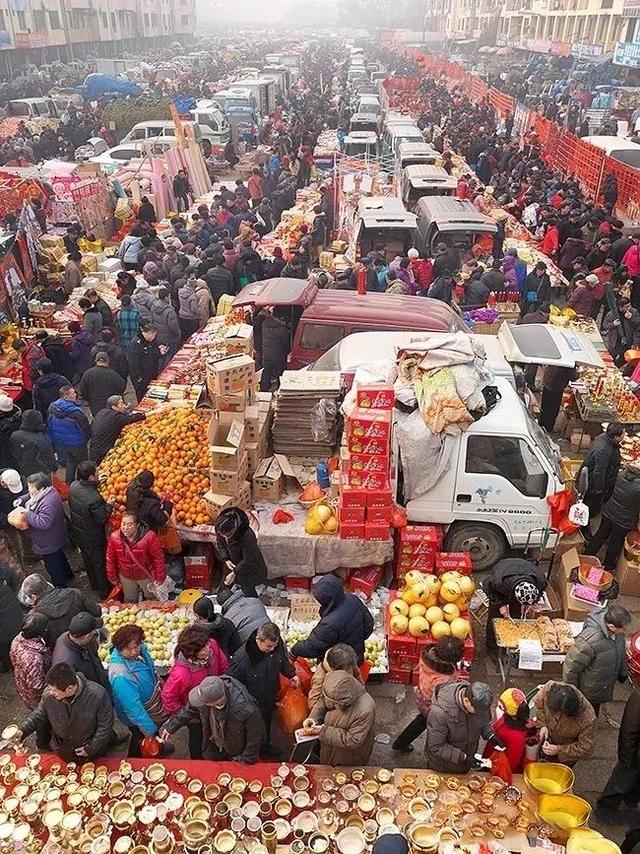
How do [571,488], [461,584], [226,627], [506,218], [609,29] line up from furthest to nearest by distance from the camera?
[609,29], [506,218], [571,488], [461,584], [226,627]

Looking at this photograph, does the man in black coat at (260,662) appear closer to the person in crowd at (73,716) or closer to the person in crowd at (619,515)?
the person in crowd at (73,716)

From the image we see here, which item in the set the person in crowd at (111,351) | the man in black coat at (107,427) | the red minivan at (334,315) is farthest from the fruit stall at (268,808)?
the person in crowd at (111,351)

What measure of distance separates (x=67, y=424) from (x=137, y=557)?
2.50 m

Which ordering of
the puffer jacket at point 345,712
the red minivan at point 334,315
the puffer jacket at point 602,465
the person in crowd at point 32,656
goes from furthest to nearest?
the red minivan at point 334,315 → the puffer jacket at point 602,465 → the person in crowd at point 32,656 → the puffer jacket at point 345,712

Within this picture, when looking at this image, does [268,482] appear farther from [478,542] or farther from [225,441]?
[478,542]

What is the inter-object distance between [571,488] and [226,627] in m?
4.61

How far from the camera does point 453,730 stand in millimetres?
4617

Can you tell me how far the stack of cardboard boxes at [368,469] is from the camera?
6579mm

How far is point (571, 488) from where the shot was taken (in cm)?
791

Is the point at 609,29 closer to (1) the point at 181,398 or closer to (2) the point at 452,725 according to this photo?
(1) the point at 181,398

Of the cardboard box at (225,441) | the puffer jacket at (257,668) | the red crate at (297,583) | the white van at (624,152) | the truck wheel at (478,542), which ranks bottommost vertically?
the red crate at (297,583)

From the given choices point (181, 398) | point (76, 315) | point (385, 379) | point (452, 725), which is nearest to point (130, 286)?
point (76, 315)

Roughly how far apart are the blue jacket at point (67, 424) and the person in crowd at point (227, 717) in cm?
441

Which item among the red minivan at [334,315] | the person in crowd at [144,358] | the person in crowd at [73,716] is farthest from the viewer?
the person in crowd at [144,358]
